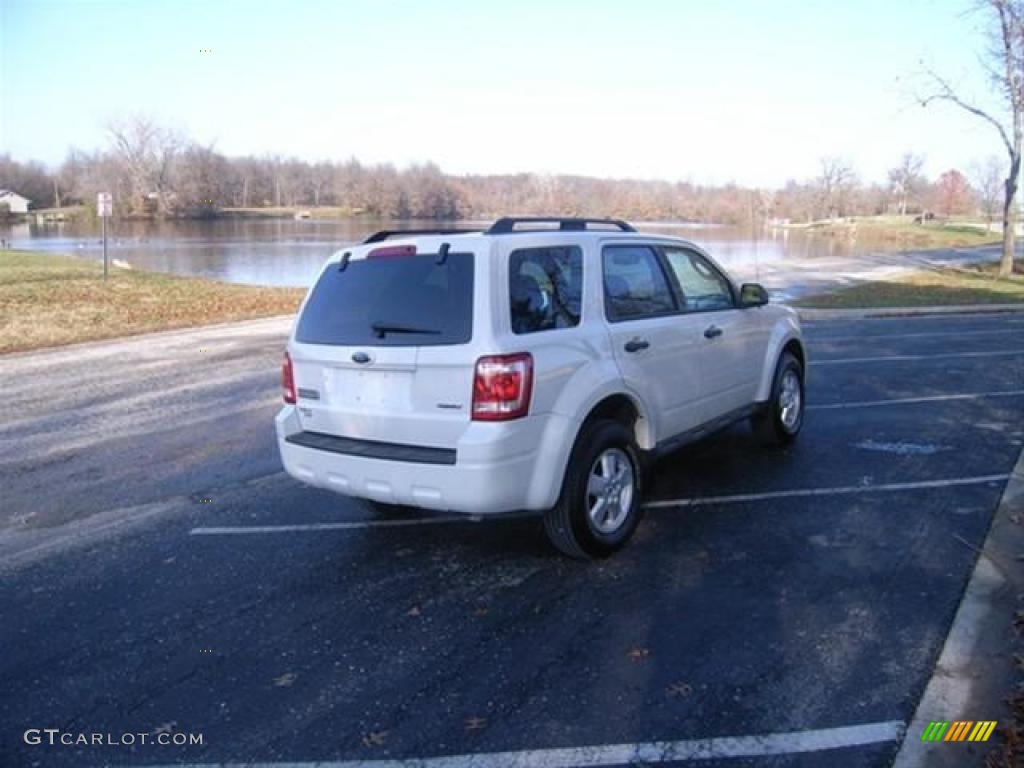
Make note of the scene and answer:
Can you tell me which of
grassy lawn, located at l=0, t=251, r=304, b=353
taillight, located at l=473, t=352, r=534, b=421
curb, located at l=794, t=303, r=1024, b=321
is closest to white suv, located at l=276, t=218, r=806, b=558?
taillight, located at l=473, t=352, r=534, b=421

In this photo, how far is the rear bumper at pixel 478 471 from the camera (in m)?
3.88

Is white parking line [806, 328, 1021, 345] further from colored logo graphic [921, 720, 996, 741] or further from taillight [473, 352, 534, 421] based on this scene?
colored logo graphic [921, 720, 996, 741]

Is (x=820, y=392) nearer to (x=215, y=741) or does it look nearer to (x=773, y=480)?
(x=773, y=480)

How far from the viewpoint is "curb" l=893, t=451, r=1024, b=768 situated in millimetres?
2811

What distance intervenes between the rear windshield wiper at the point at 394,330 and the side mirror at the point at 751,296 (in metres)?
2.91

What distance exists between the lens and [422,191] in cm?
10006

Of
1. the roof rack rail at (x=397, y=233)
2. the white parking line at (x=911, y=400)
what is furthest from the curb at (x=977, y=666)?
the white parking line at (x=911, y=400)

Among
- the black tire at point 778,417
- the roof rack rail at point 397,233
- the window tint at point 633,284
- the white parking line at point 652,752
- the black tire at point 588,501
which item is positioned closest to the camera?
the white parking line at point 652,752

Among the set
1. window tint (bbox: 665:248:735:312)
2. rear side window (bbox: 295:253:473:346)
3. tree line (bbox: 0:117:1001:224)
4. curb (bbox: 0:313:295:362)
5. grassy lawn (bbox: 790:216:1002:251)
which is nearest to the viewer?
rear side window (bbox: 295:253:473:346)

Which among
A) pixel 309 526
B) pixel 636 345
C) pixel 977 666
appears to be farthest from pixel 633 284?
pixel 977 666

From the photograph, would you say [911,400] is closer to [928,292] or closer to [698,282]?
[698,282]

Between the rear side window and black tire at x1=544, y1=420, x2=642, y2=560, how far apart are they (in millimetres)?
941

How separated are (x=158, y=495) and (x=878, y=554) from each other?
15.6ft

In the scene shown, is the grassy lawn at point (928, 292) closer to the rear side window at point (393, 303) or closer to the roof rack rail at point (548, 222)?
the roof rack rail at point (548, 222)
